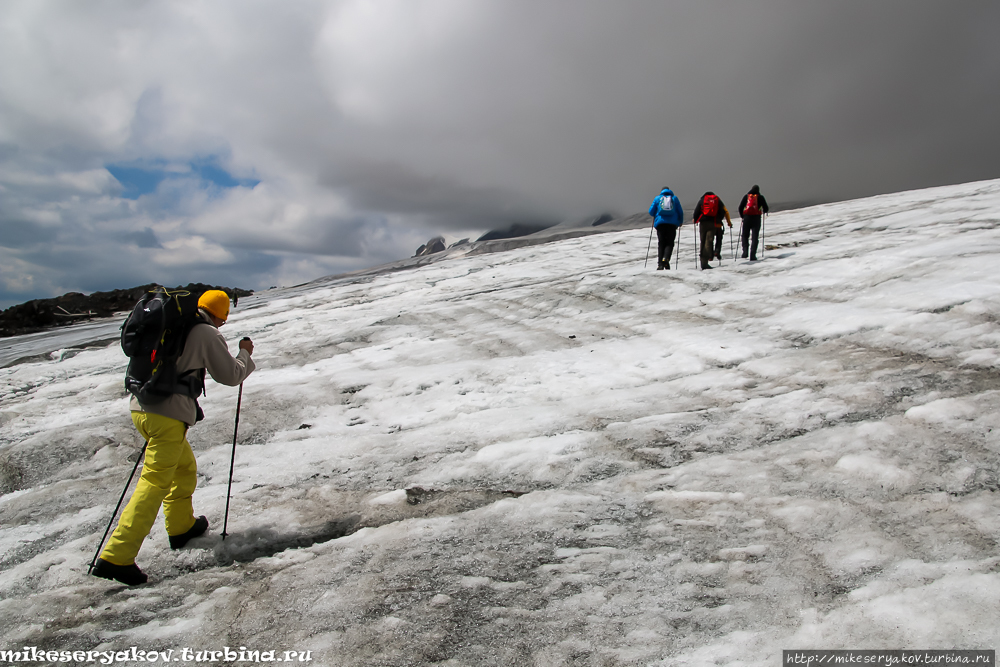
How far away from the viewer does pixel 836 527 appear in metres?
3.04

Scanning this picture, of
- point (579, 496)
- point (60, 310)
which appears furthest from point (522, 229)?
point (579, 496)

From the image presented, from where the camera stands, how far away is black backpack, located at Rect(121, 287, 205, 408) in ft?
10.5

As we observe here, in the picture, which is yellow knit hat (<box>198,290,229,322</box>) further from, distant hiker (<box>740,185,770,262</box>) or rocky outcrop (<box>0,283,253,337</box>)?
rocky outcrop (<box>0,283,253,337</box>)

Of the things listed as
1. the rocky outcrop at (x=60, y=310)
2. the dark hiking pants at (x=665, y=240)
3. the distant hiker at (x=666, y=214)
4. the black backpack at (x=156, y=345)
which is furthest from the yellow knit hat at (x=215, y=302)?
the rocky outcrop at (x=60, y=310)

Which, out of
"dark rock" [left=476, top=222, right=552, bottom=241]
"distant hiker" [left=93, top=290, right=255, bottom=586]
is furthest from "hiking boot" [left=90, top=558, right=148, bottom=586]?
"dark rock" [left=476, top=222, right=552, bottom=241]

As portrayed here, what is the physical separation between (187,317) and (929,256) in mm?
11154

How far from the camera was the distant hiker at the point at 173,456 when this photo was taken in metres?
3.10

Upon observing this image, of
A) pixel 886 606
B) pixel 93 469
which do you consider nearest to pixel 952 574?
pixel 886 606

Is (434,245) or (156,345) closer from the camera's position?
(156,345)

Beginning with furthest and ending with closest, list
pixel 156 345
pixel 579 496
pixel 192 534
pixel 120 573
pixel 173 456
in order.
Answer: pixel 579 496, pixel 192 534, pixel 173 456, pixel 156 345, pixel 120 573

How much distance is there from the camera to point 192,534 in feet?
11.7

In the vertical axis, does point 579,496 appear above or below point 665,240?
below

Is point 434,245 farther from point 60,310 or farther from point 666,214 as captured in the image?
point 666,214

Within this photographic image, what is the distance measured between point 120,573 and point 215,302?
1.84 m
